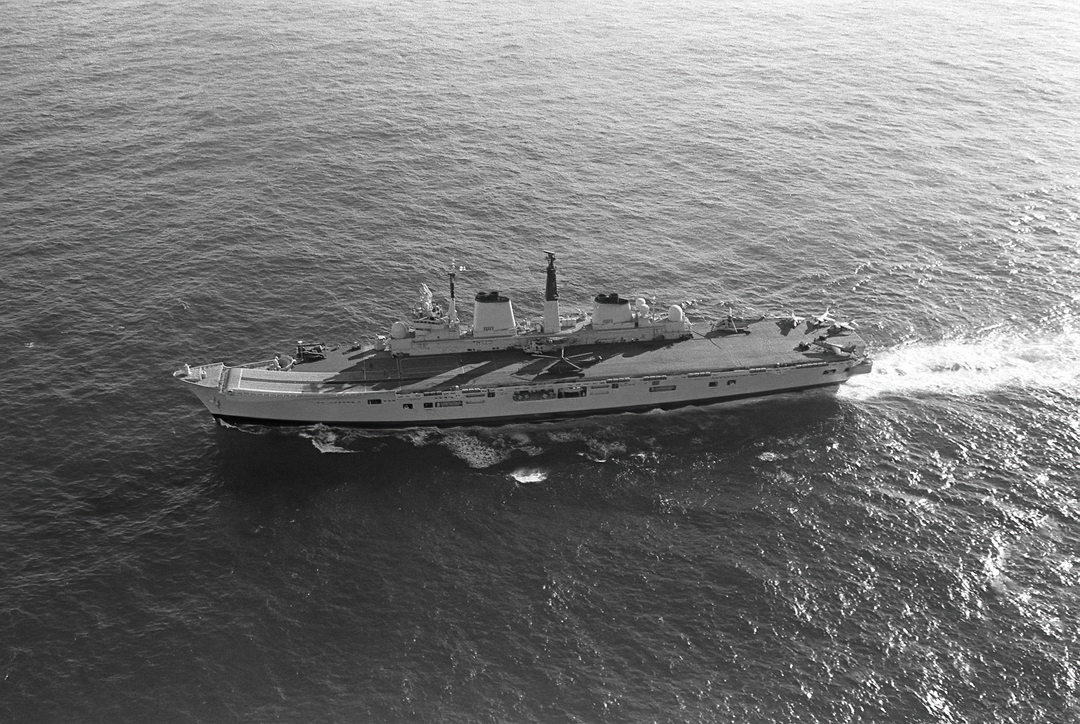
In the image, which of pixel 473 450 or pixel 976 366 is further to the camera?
pixel 976 366

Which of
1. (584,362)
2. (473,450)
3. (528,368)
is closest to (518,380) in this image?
(528,368)

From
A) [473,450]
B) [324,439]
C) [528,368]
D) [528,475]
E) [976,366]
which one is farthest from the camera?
[976,366]

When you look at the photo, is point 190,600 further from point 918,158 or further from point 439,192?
point 918,158

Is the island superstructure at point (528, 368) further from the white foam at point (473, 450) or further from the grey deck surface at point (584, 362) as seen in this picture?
the white foam at point (473, 450)

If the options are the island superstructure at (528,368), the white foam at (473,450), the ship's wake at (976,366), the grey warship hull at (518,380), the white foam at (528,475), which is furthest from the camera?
the ship's wake at (976,366)

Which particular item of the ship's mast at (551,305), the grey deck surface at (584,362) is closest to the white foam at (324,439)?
the grey deck surface at (584,362)

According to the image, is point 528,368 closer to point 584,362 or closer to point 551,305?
point 584,362

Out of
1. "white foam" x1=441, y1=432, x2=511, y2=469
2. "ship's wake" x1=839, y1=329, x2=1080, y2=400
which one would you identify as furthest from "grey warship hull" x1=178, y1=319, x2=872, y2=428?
"ship's wake" x1=839, y1=329, x2=1080, y2=400

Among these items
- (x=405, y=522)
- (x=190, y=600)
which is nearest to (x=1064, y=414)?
(x=405, y=522)
